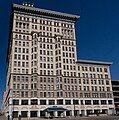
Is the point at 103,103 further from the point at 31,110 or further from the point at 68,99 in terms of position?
the point at 31,110

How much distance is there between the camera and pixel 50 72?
105 m

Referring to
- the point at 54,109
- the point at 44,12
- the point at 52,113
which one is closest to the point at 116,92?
the point at 52,113

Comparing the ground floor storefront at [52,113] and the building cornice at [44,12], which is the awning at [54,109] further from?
the building cornice at [44,12]

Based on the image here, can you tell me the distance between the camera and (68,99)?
104m

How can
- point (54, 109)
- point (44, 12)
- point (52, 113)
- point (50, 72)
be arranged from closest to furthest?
1. point (54, 109)
2. point (52, 113)
3. point (50, 72)
4. point (44, 12)

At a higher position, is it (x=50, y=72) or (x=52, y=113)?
(x=50, y=72)

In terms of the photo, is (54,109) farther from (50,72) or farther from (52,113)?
(50,72)

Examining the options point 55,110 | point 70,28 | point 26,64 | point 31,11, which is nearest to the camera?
point 55,110

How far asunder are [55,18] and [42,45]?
58.9 ft

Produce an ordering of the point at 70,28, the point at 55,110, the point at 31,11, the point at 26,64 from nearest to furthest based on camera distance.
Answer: the point at 55,110 → the point at 26,64 → the point at 31,11 → the point at 70,28

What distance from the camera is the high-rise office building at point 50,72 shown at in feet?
326

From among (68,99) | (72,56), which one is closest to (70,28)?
(72,56)

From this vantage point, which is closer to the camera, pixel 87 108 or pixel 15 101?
pixel 15 101

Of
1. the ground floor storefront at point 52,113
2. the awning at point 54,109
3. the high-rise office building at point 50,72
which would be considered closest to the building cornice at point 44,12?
the high-rise office building at point 50,72
